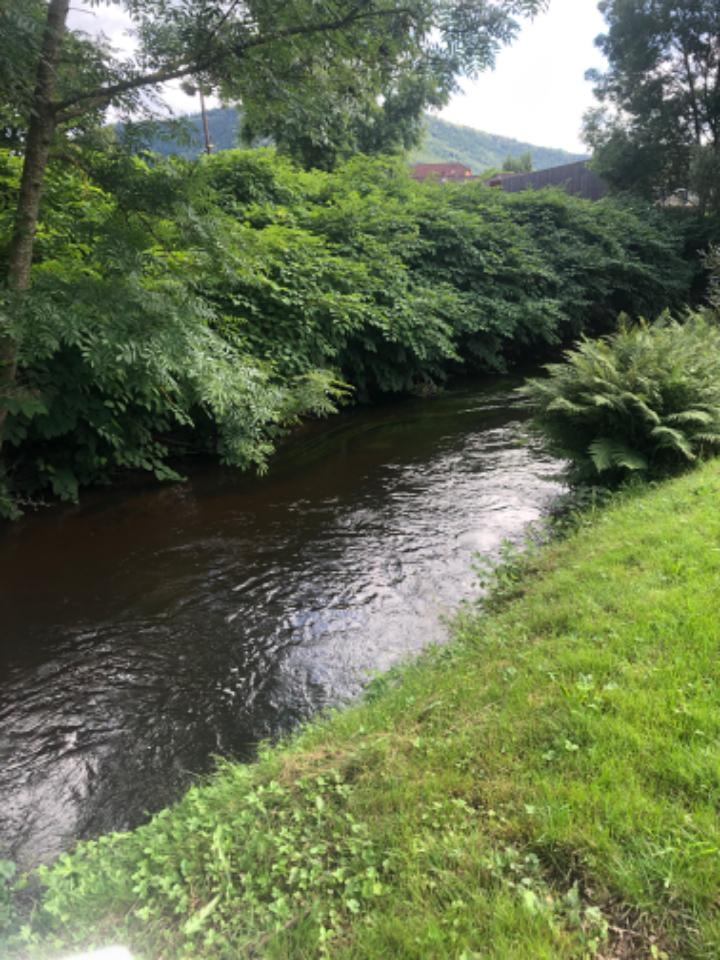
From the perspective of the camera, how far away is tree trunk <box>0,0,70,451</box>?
13.6 feet

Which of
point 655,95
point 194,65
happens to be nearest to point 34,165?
point 194,65

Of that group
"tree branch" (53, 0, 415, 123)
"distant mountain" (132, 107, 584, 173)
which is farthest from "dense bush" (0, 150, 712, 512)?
"distant mountain" (132, 107, 584, 173)

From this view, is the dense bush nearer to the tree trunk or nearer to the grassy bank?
the tree trunk

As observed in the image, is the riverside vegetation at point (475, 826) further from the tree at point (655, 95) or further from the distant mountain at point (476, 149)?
the distant mountain at point (476, 149)

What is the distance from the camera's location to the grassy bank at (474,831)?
1791 mm

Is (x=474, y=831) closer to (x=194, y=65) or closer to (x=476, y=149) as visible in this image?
(x=194, y=65)

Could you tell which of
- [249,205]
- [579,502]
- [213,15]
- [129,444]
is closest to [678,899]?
[579,502]

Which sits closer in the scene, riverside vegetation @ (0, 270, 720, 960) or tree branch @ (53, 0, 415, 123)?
riverside vegetation @ (0, 270, 720, 960)

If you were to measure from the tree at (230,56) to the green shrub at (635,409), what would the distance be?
3.40 m

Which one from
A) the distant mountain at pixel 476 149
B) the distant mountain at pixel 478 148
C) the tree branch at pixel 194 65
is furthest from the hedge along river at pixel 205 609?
the distant mountain at pixel 478 148

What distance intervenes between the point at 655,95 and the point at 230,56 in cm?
2655

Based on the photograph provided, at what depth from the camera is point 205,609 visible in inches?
204

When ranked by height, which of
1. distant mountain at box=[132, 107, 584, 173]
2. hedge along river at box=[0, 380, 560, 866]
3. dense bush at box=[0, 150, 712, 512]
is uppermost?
→ distant mountain at box=[132, 107, 584, 173]

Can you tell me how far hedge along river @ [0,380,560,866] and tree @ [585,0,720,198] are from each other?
2170 centimetres
